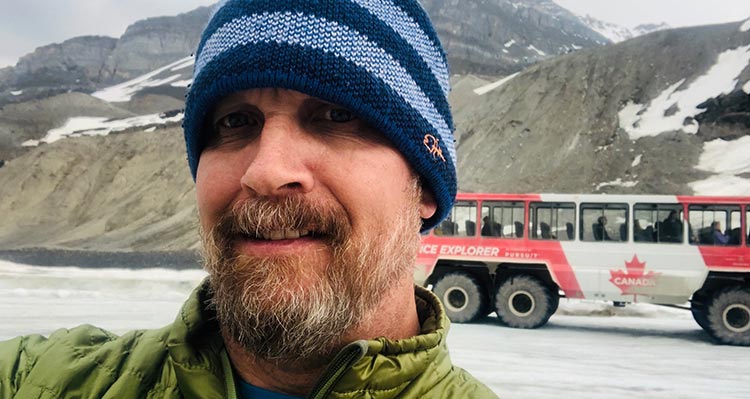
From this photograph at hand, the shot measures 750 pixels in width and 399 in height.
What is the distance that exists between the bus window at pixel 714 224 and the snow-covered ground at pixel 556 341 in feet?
5.23

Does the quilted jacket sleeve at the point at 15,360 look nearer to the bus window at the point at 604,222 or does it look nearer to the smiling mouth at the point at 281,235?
the smiling mouth at the point at 281,235

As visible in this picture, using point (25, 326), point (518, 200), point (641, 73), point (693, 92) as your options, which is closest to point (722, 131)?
point (693, 92)

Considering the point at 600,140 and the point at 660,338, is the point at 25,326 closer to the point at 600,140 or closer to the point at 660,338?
the point at 660,338

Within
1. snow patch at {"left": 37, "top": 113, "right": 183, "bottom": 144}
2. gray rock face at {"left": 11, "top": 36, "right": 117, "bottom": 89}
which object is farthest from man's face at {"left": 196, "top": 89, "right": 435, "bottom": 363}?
gray rock face at {"left": 11, "top": 36, "right": 117, "bottom": 89}

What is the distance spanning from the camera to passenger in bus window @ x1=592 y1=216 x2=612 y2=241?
1017 centimetres

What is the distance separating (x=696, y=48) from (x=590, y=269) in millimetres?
27487

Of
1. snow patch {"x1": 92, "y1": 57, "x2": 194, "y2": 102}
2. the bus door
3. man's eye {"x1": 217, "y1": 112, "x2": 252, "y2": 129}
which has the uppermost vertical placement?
snow patch {"x1": 92, "y1": 57, "x2": 194, "y2": 102}

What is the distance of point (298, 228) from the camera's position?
1.38 metres

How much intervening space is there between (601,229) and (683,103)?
22600 mm

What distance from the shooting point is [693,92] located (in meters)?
29.8

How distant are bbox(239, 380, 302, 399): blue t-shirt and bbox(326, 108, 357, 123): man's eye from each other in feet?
2.17

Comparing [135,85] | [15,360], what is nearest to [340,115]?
[15,360]

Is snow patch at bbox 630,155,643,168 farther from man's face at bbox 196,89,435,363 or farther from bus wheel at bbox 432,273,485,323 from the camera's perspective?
man's face at bbox 196,89,435,363

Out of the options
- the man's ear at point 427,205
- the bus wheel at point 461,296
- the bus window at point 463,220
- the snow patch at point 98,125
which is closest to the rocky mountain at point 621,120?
the bus window at point 463,220
